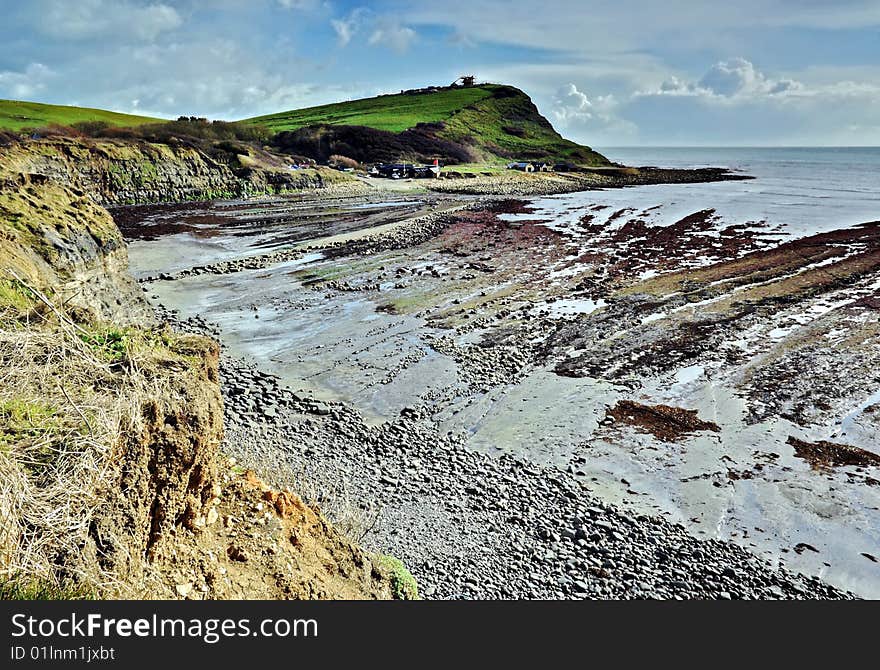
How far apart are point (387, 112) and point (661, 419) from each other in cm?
14915

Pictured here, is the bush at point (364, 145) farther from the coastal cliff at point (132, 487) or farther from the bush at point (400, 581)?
the coastal cliff at point (132, 487)

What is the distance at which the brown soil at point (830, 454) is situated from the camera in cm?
1329

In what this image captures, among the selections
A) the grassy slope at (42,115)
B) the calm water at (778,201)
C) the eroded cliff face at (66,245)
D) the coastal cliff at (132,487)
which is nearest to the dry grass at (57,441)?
the coastal cliff at (132,487)

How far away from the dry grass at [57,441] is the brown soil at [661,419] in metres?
12.3

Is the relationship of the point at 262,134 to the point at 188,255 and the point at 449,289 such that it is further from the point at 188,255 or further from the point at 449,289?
the point at 449,289

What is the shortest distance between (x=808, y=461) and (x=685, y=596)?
21.5 feet

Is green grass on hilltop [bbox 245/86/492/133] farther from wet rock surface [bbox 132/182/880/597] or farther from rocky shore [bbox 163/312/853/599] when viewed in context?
rocky shore [bbox 163/312/853/599]

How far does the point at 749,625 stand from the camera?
436 cm

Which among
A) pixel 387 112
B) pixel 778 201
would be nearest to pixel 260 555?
pixel 778 201

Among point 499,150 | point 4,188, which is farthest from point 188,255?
point 499,150

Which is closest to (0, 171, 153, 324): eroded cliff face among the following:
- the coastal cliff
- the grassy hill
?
the coastal cliff

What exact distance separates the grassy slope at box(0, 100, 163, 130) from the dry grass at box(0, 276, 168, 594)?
80886 millimetres

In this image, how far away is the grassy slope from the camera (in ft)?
245

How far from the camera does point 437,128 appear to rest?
5037 inches
